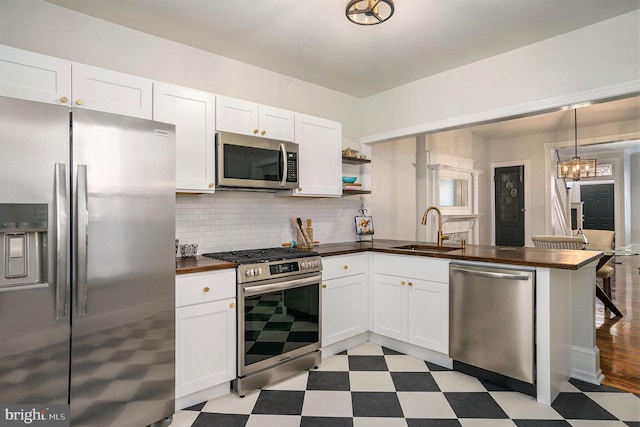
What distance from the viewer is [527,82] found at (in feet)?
9.12

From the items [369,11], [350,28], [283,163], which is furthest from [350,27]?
[283,163]

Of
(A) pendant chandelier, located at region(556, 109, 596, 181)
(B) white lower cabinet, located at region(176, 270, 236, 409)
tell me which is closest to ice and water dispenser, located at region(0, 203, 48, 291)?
(B) white lower cabinet, located at region(176, 270, 236, 409)

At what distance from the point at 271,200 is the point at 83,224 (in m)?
1.77

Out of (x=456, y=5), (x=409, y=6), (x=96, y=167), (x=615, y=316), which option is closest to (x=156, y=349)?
(x=96, y=167)

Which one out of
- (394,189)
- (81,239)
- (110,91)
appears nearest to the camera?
(81,239)

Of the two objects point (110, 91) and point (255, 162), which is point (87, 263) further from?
point (255, 162)

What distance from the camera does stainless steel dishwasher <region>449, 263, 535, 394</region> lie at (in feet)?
7.63

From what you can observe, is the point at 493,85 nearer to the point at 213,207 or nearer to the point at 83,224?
the point at 213,207

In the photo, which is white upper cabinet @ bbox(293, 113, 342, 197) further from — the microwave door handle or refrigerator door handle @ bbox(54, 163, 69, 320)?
refrigerator door handle @ bbox(54, 163, 69, 320)

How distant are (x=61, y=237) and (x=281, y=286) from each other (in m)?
1.36

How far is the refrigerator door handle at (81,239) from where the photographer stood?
1.72m

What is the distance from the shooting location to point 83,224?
5.69 feet

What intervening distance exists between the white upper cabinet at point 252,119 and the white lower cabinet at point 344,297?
1.15m

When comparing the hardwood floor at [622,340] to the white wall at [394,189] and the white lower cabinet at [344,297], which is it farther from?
the white wall at [394,189]
